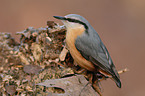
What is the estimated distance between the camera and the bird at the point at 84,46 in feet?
5.30

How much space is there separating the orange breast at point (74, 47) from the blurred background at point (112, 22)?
152cm

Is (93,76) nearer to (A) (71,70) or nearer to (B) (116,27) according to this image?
(A) (71,70)

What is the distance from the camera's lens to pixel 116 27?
374 centimetres

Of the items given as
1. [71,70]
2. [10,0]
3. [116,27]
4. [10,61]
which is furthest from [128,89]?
[10,0]

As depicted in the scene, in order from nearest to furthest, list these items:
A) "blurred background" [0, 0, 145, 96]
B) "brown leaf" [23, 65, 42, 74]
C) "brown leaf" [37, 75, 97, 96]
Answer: "brown leaf" [37, 75, 97, 96] → "brown leaf" [23, 65, 42, 74] → "blurred background" [0, 0, 145, 96]

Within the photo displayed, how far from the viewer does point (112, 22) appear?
3.81 meters

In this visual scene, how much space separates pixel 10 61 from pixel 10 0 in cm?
238

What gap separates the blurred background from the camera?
3244 mm

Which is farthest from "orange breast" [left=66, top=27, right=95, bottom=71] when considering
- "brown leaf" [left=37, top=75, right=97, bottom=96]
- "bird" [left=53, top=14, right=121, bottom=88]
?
"brown leaf" [left=37, top=75, right=97, bottom=96]

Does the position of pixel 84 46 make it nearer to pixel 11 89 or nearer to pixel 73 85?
pixel 73 85

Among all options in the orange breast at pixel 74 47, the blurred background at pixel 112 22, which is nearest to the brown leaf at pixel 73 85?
the orange breast at pixel 74 47

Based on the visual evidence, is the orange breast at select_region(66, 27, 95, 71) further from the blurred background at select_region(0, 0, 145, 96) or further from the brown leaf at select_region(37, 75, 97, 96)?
the blurred background at select_region(0, 0, 145, 96)

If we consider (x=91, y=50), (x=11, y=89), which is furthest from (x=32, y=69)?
(x=91, y=50)

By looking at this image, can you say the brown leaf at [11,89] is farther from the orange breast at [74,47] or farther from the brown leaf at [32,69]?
the orange breast at [74,47]
